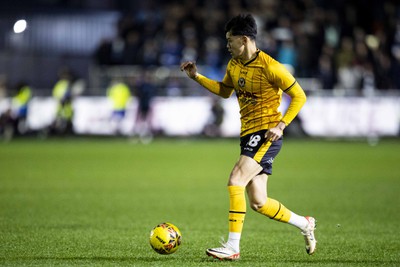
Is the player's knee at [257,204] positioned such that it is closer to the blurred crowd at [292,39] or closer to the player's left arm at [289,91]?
the player's left arm at [289,91]

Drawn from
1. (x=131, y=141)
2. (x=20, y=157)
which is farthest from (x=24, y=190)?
(x=131, y=141)

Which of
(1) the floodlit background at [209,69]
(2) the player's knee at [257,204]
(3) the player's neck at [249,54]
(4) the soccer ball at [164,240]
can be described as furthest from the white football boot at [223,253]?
(1) the floodlit background at [209,69]

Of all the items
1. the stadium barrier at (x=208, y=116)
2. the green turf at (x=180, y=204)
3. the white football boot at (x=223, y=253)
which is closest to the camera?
the white football boot at (x=223, y=253)

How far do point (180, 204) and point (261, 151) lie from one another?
491 cm

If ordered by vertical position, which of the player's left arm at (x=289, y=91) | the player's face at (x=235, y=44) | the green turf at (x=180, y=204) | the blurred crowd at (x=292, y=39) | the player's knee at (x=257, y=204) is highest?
the blurred crowd at (x=292, y=39)

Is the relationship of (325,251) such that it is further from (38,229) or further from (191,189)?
(191,189)

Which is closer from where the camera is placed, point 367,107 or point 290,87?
point 290,87

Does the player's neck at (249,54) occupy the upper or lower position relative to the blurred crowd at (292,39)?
lower

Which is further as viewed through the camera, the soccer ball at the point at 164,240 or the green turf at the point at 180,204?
the green turf at the point at 180,204

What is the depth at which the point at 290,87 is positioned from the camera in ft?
24.7

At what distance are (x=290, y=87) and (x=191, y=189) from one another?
7.10 metres

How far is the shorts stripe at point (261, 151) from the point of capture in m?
7.58

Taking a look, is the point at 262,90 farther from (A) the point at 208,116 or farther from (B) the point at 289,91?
(A) the point at 208,116

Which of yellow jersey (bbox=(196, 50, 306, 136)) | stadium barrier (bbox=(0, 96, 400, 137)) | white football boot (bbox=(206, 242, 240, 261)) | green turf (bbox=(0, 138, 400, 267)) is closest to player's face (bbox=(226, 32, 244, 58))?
yellow jersey (bbox=(196, 50, 306, 136))
